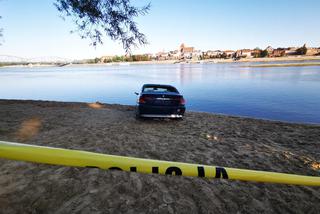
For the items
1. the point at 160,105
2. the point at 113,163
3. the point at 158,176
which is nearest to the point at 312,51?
the point at 160,105

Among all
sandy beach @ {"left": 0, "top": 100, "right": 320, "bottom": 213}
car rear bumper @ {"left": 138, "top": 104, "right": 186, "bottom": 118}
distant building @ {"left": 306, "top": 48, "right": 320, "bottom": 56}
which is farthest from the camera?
distant building @ {"left": 306, "top": 48, "right": 320, "bottom": 56}

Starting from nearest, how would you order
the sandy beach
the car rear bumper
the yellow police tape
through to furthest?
the yellow police tape, the sandy beach, the car rear bumper

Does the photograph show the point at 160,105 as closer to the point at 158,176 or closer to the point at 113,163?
the point at 158,176

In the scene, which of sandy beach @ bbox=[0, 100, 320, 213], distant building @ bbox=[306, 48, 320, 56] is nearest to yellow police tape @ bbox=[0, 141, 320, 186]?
sandy beach @ bbox=[0, 100, 320, 213]

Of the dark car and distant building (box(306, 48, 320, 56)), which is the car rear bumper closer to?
the dark car

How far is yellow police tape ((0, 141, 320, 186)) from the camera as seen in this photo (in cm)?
135

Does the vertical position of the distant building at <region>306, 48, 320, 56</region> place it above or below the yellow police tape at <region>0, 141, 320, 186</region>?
below

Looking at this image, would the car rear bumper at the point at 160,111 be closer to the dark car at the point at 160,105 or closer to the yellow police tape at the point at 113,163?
the dark car at the point at 160,105

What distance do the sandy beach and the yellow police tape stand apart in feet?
5.60

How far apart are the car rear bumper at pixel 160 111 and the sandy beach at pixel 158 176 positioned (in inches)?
21.6

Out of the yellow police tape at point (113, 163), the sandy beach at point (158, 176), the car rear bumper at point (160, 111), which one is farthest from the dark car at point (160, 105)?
the yellow police tape at point (113, 163)

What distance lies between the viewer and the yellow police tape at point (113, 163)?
1.35m

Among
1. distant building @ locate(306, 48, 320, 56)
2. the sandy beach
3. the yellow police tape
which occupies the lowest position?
distant building @ locate(306, 48, 320, 56)

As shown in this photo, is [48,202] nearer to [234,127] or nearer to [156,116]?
[156,116]
